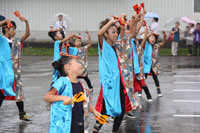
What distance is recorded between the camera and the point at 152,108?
27.5 ft

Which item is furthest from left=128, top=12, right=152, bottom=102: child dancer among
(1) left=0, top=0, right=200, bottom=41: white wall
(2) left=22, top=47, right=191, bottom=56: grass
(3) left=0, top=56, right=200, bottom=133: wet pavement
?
(1) left=0, top=0, right=200, bottom=41: white wall

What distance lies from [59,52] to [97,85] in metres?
3.28

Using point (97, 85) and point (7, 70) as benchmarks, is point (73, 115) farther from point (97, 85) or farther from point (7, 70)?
point (97, 85)

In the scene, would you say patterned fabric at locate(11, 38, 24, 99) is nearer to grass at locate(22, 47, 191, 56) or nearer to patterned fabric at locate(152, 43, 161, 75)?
patterned fabric at locate(152, 43, 161, 75)

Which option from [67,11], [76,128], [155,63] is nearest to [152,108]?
[155,63]

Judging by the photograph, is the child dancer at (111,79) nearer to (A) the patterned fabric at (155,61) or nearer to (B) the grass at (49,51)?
(A) the patterned fabric at (155,61)

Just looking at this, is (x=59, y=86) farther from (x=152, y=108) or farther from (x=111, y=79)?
(x=152, y=108)

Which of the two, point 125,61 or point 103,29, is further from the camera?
point 125,61

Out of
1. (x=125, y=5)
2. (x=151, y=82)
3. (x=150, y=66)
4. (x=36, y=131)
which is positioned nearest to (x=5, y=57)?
(x=36, y=131)

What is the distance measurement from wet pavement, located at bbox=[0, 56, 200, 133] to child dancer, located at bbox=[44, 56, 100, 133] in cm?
240

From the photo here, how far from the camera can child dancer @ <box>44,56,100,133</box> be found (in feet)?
13.8

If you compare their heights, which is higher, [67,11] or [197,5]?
[197,5]

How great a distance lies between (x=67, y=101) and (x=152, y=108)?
14.7 feet

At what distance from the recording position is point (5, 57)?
22.3ft
